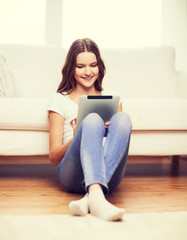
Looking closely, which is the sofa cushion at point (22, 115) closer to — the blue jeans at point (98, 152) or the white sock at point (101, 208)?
the blue jeans at point (98, 152)

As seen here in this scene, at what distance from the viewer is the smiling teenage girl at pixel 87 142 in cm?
110

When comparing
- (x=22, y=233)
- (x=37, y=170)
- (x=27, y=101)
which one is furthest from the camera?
(x=37, y=170)

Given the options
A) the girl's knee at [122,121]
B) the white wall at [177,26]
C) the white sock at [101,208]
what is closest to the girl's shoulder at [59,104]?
the girl's knee at [122,121]

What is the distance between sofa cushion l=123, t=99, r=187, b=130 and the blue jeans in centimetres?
48

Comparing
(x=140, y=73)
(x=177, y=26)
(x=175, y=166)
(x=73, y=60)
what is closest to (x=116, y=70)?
(x=140, y=73)

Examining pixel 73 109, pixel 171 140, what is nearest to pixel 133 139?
pixel 171 140

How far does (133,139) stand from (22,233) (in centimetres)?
103

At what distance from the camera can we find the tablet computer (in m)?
1.26

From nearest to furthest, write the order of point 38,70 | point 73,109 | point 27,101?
point 73,109
point 27,101
point 38,70

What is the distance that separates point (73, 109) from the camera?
5.26ft

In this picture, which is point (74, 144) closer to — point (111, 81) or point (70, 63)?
→ point (70, 63)

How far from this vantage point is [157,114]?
1815 millimetres

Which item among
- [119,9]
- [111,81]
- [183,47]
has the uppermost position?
[119,9]

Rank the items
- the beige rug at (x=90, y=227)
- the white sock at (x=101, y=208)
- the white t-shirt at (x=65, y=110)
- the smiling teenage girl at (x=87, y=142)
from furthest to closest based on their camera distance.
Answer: the white t-shirt at (x=65, y=110) < the smiling teenage girl at (x=87, y=142) < the white sock at (x=101, y=208) < the beige rug at (x=90, y=227)
